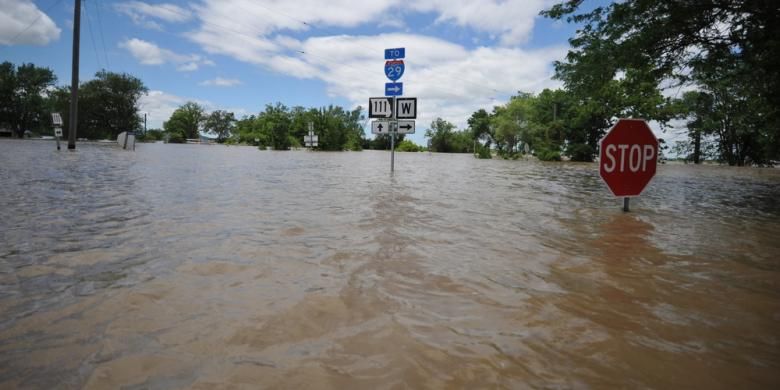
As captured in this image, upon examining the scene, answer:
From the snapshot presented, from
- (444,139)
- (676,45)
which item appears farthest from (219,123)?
(676,45)

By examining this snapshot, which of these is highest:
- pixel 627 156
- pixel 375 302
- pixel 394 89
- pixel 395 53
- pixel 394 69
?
pixel 395 53

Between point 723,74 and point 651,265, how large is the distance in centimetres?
1089

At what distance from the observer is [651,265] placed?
329 centimetres

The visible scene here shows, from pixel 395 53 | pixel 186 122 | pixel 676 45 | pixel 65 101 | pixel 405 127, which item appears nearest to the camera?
pixel 676 45

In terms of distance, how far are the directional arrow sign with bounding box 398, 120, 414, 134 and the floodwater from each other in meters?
8.49

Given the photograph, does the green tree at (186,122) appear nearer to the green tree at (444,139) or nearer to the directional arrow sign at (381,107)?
the green tree at (444,139)

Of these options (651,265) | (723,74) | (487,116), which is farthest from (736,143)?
(487,116)

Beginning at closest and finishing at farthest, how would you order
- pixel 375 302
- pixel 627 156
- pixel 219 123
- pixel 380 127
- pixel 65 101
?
pixel 375 302 → pixel 627 156 → pixel 380 127 → pixel 65 101 → pixel 219 123

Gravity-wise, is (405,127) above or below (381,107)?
below

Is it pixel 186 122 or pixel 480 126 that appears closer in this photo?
pixel 480 126

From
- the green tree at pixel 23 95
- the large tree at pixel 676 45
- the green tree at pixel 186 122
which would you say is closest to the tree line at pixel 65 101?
the green tree at pixel 23 95

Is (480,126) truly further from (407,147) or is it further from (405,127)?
(405,127)

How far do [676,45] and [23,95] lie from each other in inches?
3368

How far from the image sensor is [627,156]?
573cm
